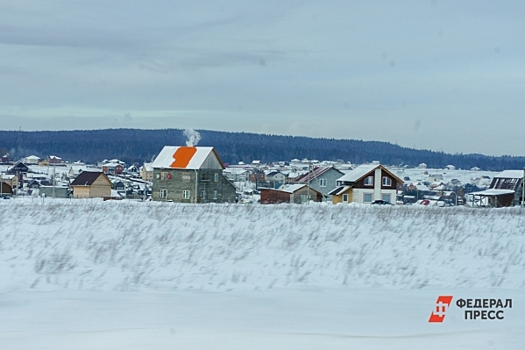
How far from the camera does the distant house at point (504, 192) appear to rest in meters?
64.1

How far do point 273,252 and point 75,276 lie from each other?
183 inches

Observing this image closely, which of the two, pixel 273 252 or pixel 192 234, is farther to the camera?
pixel 192 234

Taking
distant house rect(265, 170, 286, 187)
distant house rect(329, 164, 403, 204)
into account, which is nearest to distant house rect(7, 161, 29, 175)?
distant house rect(265, 170, 286, 187)

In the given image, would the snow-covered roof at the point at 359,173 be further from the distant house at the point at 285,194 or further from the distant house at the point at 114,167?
the distant house at the point at 114,167

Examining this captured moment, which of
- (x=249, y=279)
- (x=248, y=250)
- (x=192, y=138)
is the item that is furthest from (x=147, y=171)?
(x=249, y=279)

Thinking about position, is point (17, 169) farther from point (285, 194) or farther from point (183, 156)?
point (285, 194)

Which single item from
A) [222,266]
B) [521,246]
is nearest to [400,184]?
[521,246]

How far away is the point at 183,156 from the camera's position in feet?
214

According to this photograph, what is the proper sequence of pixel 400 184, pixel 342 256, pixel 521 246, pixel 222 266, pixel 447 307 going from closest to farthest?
pixel 447 307, pixel 222 266, pixel 342 256, pixel 521 246, pixel 400 184

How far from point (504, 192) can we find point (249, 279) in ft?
191

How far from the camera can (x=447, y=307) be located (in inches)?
361

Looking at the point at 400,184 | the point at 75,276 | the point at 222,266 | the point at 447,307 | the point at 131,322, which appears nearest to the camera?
the point at 131,322

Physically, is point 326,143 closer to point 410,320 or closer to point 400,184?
point 400,184

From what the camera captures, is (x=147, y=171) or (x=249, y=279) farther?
(x=147, y=171)
